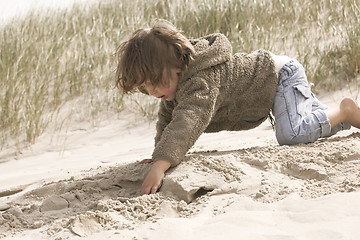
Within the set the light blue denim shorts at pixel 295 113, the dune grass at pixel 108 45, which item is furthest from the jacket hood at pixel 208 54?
the dune grass at pixel 108 45

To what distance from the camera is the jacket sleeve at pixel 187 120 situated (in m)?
2.57

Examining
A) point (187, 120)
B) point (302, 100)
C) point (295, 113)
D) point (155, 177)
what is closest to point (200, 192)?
point (155, 177)

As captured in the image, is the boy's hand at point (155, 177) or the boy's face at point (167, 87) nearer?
the boy's hand at point (155, 177)

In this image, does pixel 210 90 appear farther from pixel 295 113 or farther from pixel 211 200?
pixel 211 200

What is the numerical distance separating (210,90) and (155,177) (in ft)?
2.04

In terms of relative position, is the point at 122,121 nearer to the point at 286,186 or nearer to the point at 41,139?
the point at 41,139

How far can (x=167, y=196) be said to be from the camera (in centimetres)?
235

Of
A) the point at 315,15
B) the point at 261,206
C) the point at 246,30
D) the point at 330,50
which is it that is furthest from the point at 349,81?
the point at 261,206

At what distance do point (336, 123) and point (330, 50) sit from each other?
2.54 metres

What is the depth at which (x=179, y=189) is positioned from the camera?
2.36 meters

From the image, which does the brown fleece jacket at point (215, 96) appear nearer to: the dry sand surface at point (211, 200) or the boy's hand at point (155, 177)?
the boy's hand at point (155, 177)

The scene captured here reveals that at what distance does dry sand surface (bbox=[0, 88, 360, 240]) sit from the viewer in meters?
1.85

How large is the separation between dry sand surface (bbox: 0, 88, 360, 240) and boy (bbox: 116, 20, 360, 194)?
0.15 meters

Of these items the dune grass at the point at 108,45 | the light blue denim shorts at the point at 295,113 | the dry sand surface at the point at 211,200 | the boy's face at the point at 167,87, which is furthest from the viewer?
the dune grass at the point at 108,45
